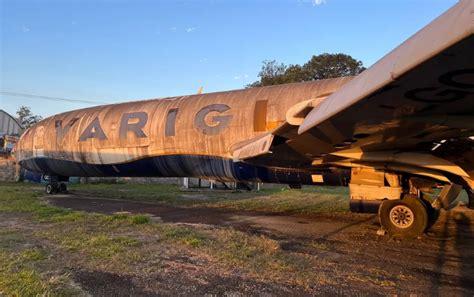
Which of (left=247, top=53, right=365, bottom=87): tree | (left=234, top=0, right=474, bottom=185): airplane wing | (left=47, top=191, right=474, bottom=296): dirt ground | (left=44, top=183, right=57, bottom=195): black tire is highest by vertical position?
A: (left=247, top=53, right=365, bottom=87): tree

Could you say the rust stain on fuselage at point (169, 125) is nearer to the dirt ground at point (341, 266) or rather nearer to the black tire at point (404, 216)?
the dirt ground at point (341, 266)

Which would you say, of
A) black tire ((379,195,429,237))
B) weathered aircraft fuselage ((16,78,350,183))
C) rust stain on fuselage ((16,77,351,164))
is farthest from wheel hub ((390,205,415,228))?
rust stain on fuselage ((16,77,351,164))

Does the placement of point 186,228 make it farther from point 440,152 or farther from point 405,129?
point 440,152

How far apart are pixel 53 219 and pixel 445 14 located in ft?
32.0

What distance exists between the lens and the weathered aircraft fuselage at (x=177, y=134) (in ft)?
35.8

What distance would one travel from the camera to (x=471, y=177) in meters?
7.88

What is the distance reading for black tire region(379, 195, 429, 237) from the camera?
817 cm

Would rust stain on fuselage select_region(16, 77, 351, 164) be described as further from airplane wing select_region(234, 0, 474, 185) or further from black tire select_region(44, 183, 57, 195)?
airplane wing select_region(234, 0, 474, 185)

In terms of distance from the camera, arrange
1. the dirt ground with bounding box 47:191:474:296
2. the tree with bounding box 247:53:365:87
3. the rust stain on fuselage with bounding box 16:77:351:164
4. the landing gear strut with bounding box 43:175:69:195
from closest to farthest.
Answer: the dirt ground with bounding box 47:191:474:296 → the rust stain on fuselage with bounding box 16:77:351:164 → the landing gear strut with bounding box 43:175:69:195 → the tree with bounding box 247:53:365:87

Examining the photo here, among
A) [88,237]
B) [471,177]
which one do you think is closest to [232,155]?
[88,237]

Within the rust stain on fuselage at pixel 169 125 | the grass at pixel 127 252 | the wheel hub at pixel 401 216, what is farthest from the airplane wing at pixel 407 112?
the rust stain on fuselage at pixel 169 125

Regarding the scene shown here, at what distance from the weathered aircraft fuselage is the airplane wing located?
243cm

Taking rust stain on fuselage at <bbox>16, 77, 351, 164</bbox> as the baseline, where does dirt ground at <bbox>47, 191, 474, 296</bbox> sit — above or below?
below

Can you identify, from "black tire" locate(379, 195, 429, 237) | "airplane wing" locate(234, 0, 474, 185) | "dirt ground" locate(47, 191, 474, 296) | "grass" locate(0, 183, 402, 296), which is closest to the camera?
"airplane wing" locate(234, 0, 474, 185)
